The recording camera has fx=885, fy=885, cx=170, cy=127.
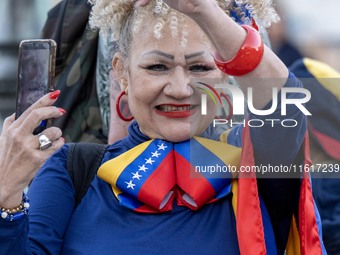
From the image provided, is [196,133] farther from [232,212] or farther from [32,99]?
[32,99]

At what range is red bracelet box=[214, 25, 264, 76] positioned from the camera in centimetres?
231

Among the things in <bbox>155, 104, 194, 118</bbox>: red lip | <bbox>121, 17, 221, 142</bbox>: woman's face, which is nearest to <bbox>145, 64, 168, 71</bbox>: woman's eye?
<bbox>121, 17, 221, 142</bbox>: woman's face

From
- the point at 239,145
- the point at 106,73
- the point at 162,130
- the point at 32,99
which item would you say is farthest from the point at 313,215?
the point at 106,73

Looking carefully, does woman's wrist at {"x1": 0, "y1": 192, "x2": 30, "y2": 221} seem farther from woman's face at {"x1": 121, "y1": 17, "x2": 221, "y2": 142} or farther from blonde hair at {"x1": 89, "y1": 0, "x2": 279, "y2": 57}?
blonde hair at {"x1": 89, "y1": 0, "x2": 279, "y2": 57}

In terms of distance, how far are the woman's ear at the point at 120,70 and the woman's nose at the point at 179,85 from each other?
263 millimetres

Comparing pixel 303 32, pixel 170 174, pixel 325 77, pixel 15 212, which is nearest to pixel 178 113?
pixel 170 174

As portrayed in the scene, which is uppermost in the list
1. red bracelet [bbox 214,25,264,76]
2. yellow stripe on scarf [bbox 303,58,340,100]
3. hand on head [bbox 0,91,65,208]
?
red bracelet [bbox 214,25,264,76]

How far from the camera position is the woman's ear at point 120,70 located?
9.78ft

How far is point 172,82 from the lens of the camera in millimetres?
2752

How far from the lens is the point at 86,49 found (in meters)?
3.89

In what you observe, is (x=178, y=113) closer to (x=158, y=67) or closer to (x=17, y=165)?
(x=158, y=67)

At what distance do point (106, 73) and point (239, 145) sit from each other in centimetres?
115

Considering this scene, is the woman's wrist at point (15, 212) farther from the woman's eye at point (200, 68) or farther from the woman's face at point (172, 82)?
the woman's eye at point (200, 68)

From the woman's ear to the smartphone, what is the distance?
0.40 m
